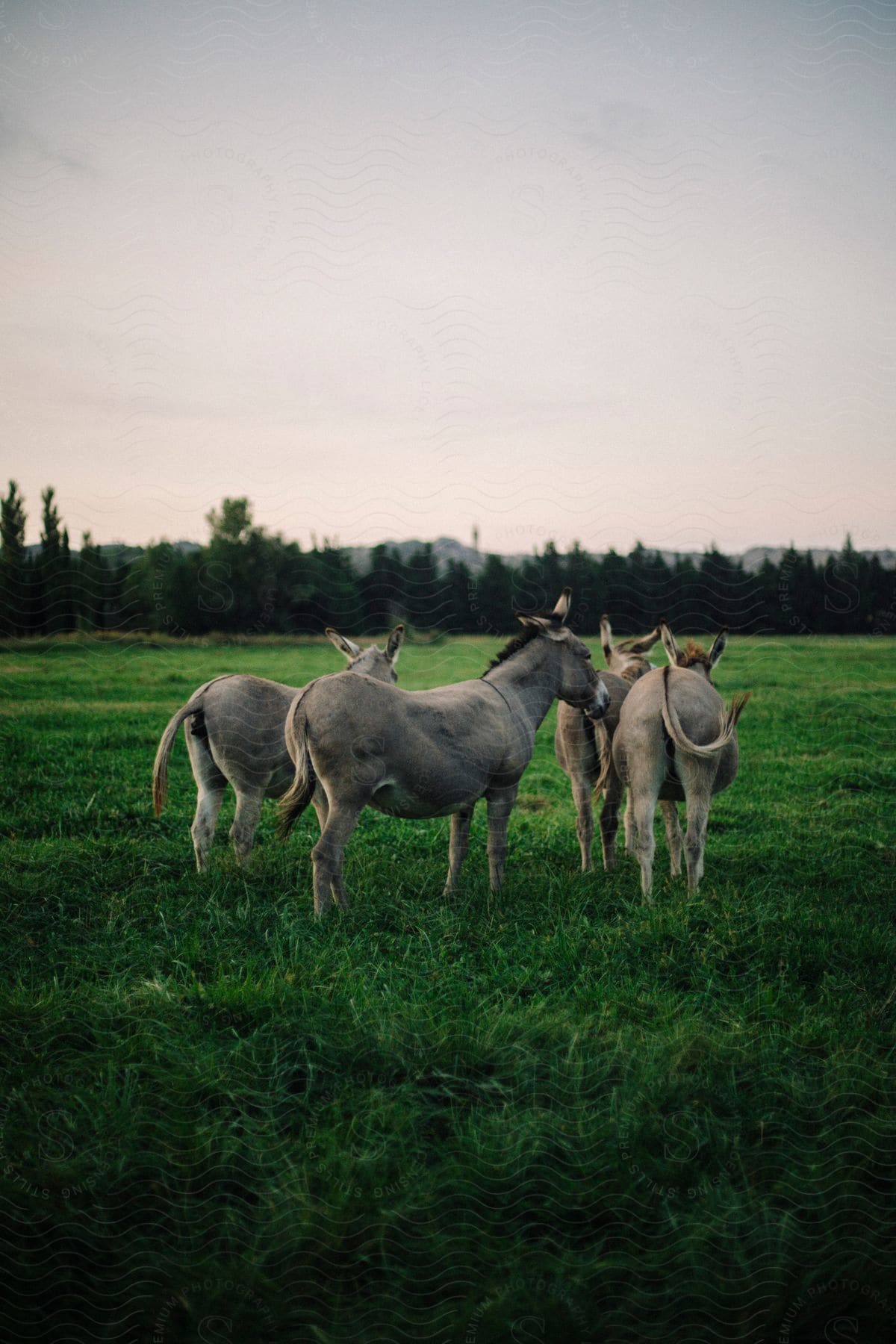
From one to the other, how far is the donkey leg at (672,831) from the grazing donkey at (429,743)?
1914 millimetres

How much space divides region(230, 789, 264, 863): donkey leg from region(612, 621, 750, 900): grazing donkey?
10.9 ft

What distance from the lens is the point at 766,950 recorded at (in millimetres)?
5465

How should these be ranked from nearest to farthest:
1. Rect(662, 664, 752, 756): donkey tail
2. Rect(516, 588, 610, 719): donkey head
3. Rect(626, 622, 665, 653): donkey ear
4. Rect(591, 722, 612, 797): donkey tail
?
Rect(662, 664, 752, 756): donkey tail, Rect(516, 588, 610, 719): donkey head, Rect(591, 722, 612, 797): donkey tail, Rect(626, 622, 665, 653): donkey ear

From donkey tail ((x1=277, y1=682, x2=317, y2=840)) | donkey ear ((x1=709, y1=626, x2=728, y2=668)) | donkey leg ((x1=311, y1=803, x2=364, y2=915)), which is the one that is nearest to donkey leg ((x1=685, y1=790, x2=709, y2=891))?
donkey ear ((x1=709, y1=626, x2=728, y2=668))

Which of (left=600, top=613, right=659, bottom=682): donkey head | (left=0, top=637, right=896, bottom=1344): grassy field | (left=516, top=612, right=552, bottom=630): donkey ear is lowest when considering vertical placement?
(left=0, top=637, right=896, bottom=1344): grassy field

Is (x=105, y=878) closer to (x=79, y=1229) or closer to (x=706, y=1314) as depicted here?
(x=79, y=1229)

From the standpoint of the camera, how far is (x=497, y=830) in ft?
21.7

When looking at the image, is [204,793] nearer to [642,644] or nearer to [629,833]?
[629,833]

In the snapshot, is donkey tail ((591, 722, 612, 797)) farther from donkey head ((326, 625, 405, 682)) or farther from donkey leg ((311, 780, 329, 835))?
donkey leg ((311, 780, 329, 835))

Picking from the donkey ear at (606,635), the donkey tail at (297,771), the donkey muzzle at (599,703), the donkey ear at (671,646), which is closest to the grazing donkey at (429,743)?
the donkey tail at (297,771)

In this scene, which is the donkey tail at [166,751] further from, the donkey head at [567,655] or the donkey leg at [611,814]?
the donkey leg at [611,814]

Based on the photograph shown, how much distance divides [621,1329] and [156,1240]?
5.74 feet

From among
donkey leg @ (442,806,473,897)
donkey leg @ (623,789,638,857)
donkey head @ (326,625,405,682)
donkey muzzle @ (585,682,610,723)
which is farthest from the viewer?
donkey leg @ (623,789,638,857)

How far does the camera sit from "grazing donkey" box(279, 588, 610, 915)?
5691 mm
